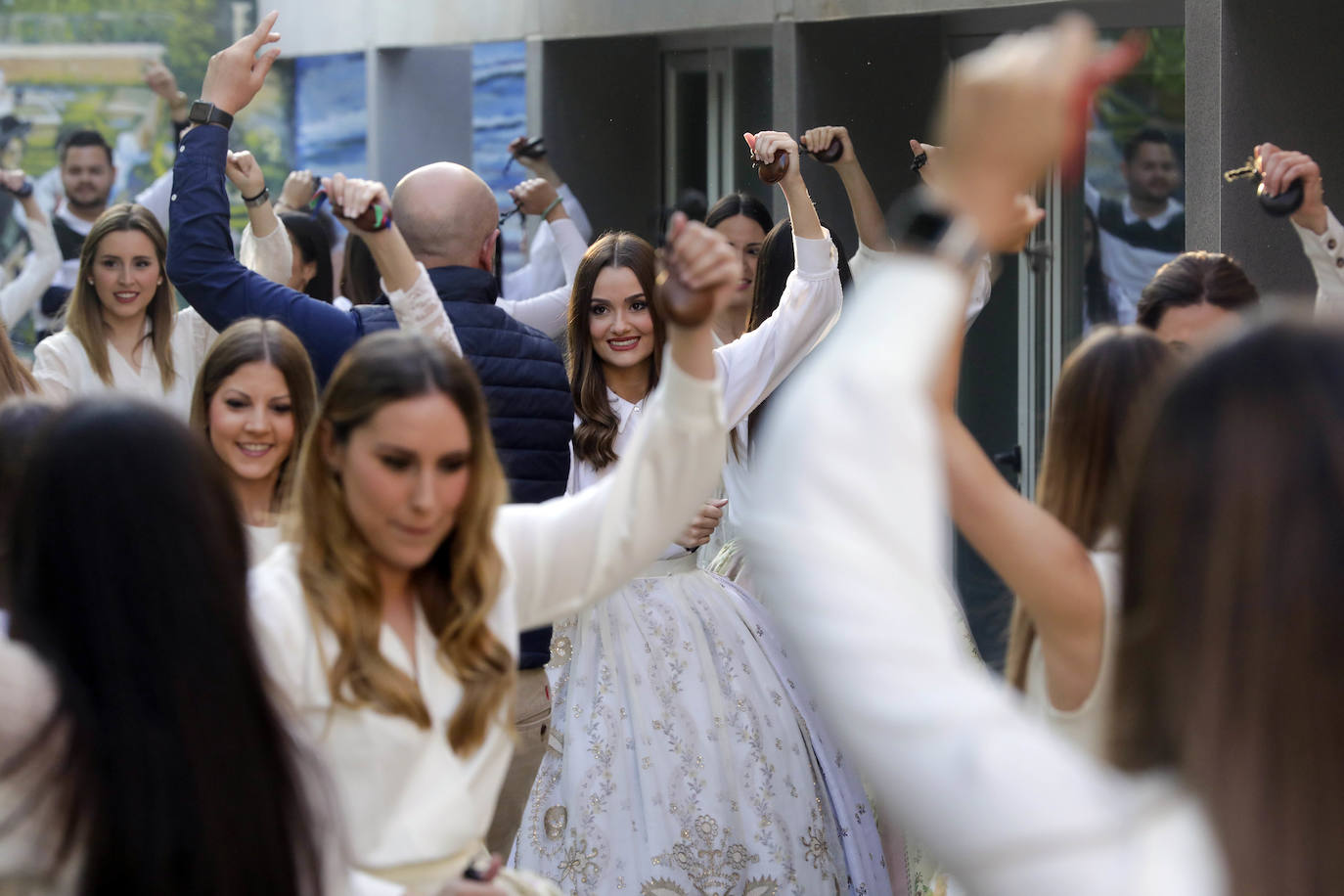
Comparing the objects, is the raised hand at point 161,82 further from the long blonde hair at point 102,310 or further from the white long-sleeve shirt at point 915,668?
the white long-sleeve shirt at point 915,668

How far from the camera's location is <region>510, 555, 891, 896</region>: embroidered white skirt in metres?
3.54

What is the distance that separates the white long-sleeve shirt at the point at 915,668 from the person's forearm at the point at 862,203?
3289 millimetres

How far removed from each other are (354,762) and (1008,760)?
102 cm

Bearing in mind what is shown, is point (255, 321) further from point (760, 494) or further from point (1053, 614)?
point (760, 494)

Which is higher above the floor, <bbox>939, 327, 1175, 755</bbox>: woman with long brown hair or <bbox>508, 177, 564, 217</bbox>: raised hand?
<bbox>508, 177, 564, 217</bbox>: raised hand

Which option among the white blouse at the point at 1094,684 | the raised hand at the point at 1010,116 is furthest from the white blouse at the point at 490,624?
the raised hand at the point at 1010,116

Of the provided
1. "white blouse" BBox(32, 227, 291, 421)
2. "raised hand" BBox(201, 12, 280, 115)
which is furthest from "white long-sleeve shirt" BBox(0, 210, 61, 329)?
"raised hand" BBox(201, 12, 280, 115)

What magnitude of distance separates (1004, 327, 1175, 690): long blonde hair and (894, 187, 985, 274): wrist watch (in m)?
0.96

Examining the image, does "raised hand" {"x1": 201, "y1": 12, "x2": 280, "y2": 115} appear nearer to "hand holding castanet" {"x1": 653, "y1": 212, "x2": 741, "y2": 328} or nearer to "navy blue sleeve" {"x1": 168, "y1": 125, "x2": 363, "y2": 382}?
"navy blue sleeve" {"x1": 168, "y1": 125, "x2": 363, "y2": 382}

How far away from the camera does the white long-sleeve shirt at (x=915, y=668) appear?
3.07 feet

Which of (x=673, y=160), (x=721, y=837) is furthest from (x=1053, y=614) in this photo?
(x=673, y=160)

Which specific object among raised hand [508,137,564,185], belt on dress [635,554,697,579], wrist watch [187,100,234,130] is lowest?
belt on dress [635,554,697,579]

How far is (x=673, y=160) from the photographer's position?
692 centimetres

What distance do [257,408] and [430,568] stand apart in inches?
50.0
